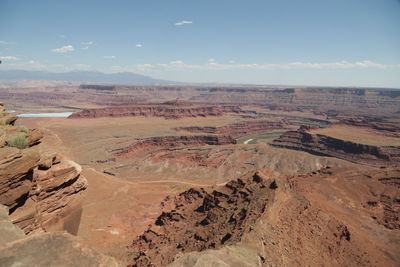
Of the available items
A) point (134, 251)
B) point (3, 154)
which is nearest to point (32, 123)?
point (134, 251)

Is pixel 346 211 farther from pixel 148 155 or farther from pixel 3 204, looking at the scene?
pixel 148 155

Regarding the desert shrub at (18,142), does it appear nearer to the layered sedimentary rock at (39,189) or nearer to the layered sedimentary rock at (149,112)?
the layered sedimentary rock at (39,189)

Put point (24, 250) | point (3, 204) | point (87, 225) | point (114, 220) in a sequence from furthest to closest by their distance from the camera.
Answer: point (114, 220) → point (87, 225) → point (3, 204) → point (24, 250)

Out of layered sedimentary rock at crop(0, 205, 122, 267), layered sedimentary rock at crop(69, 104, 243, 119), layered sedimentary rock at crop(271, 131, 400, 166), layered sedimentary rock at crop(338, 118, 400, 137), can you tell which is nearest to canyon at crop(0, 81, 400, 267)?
layered sedimentary rock at crop(0, 205, 122, 267)

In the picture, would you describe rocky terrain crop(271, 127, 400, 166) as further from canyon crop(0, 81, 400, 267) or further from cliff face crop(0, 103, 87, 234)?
cliff face crop(0, 103, 87, 234)

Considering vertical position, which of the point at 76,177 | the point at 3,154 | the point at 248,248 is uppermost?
the point at 3,154

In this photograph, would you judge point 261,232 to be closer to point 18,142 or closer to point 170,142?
point 18,142

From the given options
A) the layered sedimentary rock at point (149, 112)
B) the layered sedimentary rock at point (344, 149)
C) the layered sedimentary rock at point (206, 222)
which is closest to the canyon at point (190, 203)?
the layered sedimentary rock at point (206, 222)
